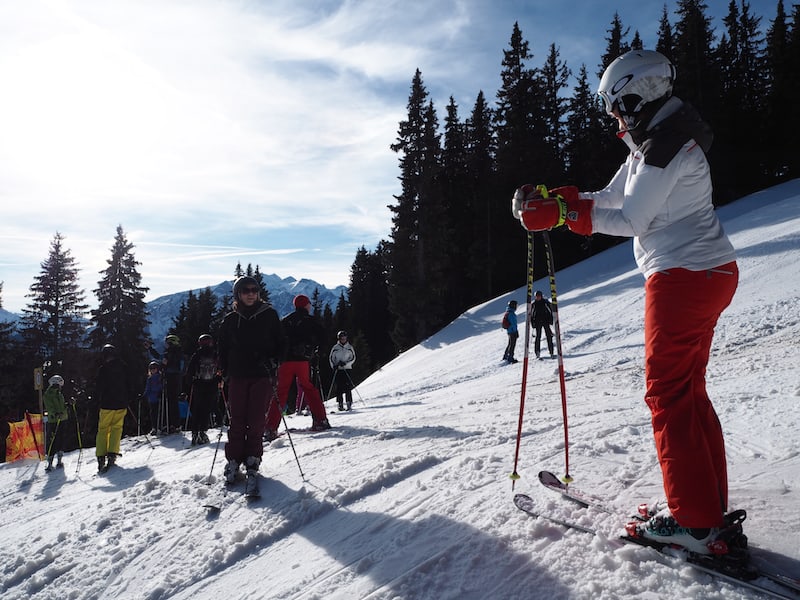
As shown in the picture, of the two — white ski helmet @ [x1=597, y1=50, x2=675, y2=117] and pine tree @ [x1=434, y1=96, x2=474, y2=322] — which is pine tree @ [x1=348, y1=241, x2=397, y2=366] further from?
white ski helmet @ [x1=597, y1=50, x2=675, y2=117]

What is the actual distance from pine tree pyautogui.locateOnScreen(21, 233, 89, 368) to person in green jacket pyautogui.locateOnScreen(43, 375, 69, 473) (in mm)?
25584

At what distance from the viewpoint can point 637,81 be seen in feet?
7.48

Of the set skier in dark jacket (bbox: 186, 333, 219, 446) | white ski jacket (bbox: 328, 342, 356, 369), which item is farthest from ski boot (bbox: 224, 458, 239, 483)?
white ski jacket (bbox: 328, 342, 356, 369)

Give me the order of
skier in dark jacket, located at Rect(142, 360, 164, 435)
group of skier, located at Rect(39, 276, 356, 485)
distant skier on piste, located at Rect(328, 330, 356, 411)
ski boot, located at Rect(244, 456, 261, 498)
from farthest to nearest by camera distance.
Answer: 1. skier in dark jacket, located at Rect(142, 360, 164, 435)
2. distant skier on piste, located at Rect(328, 330, 356, 411)
3. group of skier, located at Rect(39, 276, 356, 485)
4. ski boot, located at Rect(244, 456, 261, 498)

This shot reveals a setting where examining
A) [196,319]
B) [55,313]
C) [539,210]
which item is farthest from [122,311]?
[539,210]

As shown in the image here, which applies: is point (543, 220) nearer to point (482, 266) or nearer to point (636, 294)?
point (636, 294)

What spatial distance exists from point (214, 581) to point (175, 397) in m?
11.0

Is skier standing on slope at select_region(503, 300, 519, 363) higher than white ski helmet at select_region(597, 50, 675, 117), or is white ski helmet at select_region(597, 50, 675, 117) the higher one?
white ski helmet at select_region(597, 50, 675, 117)

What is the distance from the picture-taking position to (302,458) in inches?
222

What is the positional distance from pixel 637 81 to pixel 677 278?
959 millimetres

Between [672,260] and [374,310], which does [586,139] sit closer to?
[374,310]

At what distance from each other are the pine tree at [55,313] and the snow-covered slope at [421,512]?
103 feet

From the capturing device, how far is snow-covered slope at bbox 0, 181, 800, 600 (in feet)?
7.80

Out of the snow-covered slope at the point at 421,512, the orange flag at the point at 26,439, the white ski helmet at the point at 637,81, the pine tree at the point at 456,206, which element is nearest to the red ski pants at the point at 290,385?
the snow-covered slope at the point at 421,512
